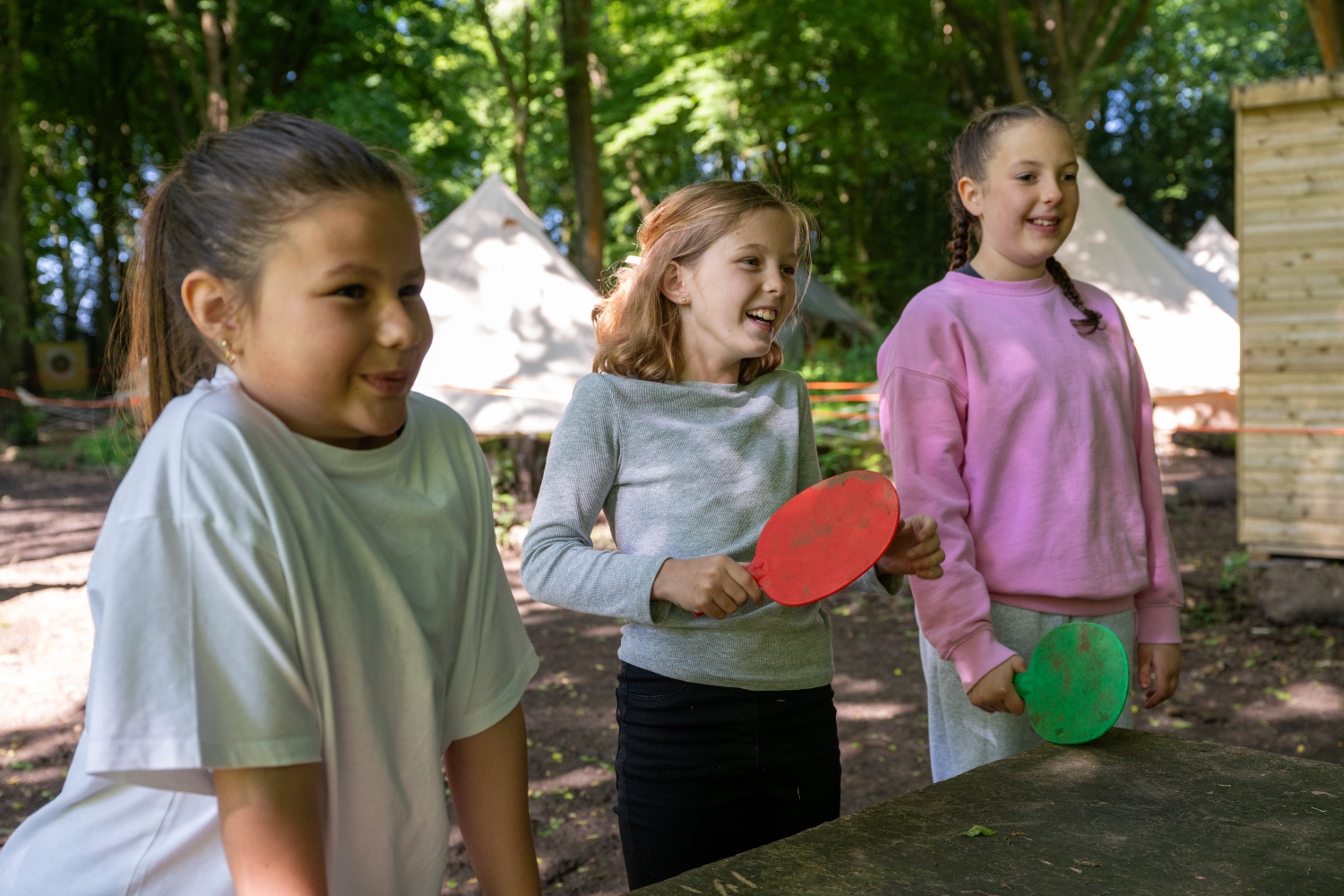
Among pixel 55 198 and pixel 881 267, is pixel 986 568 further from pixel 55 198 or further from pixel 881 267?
pixel 55 198

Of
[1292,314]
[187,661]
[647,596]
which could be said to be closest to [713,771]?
[647,596]

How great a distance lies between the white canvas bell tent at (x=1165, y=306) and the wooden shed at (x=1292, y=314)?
4.14 meters

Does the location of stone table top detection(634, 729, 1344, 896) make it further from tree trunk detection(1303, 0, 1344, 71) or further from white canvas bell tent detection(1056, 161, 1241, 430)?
white canvas bell tent detection(1056, 161, 1241, 430)

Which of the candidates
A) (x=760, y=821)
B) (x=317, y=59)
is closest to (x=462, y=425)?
(x=760, y=821)

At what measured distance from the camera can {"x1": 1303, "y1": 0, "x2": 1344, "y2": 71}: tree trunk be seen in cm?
699

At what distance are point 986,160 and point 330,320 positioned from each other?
1.44m

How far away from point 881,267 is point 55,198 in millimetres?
17141

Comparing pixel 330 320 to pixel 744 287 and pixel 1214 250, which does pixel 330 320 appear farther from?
pixel 1214 250

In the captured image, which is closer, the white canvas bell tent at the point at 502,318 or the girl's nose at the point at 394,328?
the girl's nose at the point at 394,328

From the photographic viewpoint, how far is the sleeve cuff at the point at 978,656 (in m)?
1.78

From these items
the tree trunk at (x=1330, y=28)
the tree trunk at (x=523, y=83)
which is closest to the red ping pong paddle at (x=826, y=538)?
the tree trunk at (x=1330, y=28)

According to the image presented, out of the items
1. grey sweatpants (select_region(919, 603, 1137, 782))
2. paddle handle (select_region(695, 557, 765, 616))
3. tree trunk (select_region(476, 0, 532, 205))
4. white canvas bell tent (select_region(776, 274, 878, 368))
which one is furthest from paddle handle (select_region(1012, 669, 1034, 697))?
white canvas bell tent (select_region(776, 274, 878, 368))

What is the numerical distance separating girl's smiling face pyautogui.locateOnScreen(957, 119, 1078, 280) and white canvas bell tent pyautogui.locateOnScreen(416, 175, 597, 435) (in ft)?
19.8

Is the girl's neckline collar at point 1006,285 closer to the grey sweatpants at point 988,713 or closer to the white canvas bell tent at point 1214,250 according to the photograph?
the grey sweatpants at point 988,713
